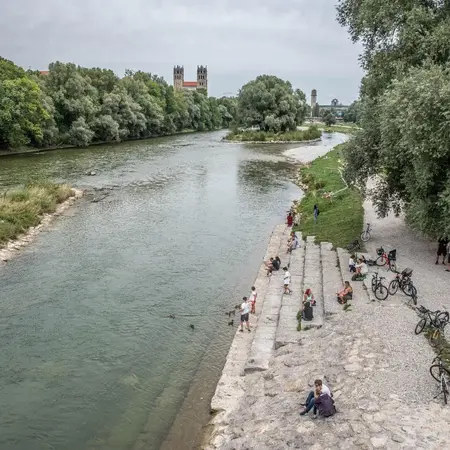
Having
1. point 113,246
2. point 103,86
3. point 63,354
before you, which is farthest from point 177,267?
point 103,86

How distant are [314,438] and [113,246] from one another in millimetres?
21894

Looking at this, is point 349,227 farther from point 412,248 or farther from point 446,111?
point 446,111

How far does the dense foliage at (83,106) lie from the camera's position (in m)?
73.0

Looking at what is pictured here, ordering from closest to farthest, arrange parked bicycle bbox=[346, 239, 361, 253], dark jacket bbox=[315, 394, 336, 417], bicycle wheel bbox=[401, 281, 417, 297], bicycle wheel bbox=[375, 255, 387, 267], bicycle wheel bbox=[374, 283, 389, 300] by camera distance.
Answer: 1. dark jacket bbox=[315, 394, 336, 417]
2. bicycle wheel bbox=[401, 281, 417, 297]
3. bicycle wheel bbox=[374, 283, 389, 300]
4. bicycle wheel bbox=[375, 255, 387, 267]
5. parked bicycle bbox=[346, 239, 361, 253]

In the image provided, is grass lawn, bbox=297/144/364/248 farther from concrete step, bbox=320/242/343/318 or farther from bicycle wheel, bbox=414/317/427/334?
bicycle wheel, bbox=414/317/427/334

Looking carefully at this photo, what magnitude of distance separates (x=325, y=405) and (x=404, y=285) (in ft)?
29.5

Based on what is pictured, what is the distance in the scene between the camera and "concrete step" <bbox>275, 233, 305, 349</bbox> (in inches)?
755

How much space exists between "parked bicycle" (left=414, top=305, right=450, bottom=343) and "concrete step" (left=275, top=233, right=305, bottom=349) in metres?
4.54

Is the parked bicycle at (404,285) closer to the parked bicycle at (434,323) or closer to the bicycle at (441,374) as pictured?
the parked bicycle at (434,323)

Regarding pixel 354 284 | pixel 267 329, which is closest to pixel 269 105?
pixel 354 284

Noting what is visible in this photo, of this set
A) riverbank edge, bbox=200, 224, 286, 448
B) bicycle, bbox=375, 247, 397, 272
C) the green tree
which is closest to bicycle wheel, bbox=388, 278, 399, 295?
bicycle, bbox=375, 247, 397, 272

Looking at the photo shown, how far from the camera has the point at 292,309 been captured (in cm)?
2180

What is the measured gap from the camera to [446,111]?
19.2 metres

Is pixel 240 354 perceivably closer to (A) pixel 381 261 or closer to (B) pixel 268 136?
(A) pixel 381 261
